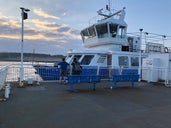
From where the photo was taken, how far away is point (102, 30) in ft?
62.2

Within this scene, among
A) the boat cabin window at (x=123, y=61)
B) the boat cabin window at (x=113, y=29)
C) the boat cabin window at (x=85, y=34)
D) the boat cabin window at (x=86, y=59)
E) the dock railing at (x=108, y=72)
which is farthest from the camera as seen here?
the boat cabin window at (x=85, y=34)

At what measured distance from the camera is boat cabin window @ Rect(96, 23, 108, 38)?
18.8m

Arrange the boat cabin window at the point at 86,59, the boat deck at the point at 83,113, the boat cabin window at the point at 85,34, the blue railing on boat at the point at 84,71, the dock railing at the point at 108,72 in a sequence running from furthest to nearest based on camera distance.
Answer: the boat cabin window at the point at 85,34 < the boat cabin window at the point at 86,59 < the blue railing on boat at the point at 84,71 < the dock railing at the point at 108,72 < the boat deck at the point at 83,113

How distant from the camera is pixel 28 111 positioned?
609cm

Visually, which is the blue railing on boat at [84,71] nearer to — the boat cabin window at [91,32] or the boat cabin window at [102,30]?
the boat cabin window at [102,30]

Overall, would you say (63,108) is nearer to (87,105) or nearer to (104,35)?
(87,105)

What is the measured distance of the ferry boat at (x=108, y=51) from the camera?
1566cm

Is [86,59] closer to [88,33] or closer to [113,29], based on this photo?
[113,29]

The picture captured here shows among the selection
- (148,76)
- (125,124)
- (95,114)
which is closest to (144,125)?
(125,124)

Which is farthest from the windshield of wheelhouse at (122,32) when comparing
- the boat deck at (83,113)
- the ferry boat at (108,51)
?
the boat deck at (83,113)

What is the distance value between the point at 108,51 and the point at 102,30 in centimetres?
307

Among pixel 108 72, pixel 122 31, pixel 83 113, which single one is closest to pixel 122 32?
pixel 122 31

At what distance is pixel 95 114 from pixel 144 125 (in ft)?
4.84

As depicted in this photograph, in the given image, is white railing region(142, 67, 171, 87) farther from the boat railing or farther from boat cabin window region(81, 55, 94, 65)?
boat cabin window region(81, 55, 94, 65)
